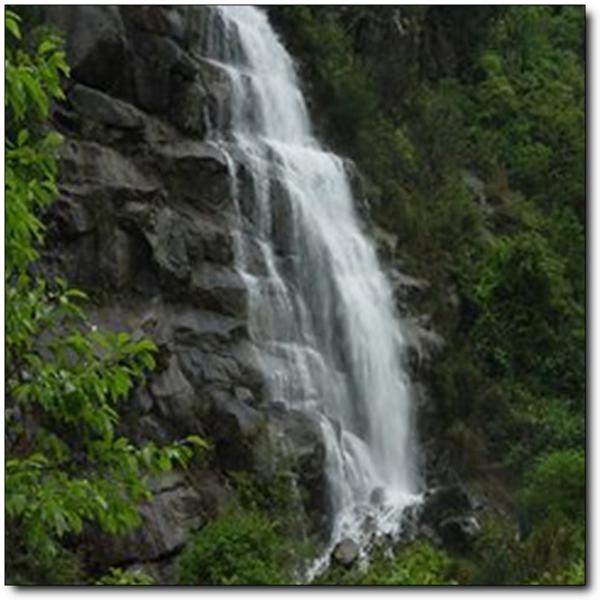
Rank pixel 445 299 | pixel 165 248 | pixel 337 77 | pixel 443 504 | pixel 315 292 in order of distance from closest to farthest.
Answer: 1. pixel 443 504
2. pixel 165 248
3. pixel 315 292
4. pixel 445 299
5. pixel 337 77


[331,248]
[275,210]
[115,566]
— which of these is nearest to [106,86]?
[275,210]

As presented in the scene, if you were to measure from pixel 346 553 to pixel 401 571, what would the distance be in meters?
2.34

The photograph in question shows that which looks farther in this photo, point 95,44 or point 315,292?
point 315,292

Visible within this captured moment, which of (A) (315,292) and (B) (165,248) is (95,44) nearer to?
(B) (165,248)

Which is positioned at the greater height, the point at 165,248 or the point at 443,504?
the point at 165,248

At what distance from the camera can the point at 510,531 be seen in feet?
37.0

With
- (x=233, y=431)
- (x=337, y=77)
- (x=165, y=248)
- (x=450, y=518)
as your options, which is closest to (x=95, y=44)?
(x=165, y=248)

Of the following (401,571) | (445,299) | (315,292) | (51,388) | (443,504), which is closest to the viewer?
(51,388)

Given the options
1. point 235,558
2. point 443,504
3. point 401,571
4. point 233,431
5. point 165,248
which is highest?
point 401,571

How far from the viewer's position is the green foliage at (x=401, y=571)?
6893 mm

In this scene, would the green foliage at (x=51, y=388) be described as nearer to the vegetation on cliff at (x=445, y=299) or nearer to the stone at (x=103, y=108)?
the vegetation on cliff at (x=445, y=299)

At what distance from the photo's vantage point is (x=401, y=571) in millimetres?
7297

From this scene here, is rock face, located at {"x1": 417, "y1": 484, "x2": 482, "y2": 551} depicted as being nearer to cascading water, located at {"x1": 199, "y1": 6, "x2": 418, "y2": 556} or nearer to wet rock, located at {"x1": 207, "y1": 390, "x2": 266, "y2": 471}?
cascading water, located at {"x1": 199, "y1": 6, "x2": 418, "y2": 556}

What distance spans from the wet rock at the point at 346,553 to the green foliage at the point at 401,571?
0.69 feet
